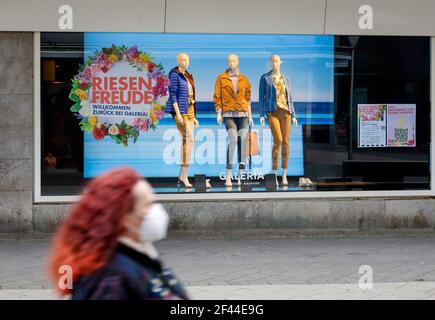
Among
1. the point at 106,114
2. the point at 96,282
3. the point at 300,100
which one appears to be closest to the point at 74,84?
the point at 106,114

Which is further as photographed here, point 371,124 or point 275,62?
point 371,124

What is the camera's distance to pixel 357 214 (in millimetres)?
11211

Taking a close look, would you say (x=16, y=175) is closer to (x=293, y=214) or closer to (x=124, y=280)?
(x=293, y=214)

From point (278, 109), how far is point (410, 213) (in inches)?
95.7

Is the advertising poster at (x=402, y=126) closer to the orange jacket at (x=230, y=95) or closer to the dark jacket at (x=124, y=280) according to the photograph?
the orange jacket at (x=230, y=95)

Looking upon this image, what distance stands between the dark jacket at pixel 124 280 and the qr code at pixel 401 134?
8917 mm

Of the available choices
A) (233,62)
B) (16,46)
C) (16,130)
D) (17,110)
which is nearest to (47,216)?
(16,130)

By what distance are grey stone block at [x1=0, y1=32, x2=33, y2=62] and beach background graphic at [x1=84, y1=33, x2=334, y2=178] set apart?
31.1 inches

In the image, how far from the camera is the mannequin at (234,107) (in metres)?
11.2

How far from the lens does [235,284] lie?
7934 millimetres

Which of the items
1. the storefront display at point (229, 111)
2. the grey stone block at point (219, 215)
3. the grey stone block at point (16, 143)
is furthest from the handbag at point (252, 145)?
the grey stone block at point (16, 143)

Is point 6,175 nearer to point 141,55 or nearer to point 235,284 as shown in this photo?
point 141,55

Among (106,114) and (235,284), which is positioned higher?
(106,114)

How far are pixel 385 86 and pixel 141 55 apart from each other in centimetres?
356
